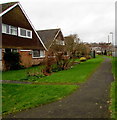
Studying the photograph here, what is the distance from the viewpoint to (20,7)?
66.9 feet

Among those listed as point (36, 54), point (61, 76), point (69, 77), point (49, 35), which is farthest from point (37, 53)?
point (69, 77)

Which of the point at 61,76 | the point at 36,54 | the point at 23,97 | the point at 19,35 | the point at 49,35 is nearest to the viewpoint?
the point at 23,97

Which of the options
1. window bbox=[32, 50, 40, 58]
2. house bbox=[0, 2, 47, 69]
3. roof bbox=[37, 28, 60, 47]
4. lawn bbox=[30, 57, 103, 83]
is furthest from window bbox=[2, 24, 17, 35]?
roof bbox=[37, 28, 60, 47]

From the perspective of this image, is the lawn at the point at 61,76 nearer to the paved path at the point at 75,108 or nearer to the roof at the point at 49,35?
the paved path at the point at 75,108

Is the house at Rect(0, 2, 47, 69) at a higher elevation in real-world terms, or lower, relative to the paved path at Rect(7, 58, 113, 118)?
higher

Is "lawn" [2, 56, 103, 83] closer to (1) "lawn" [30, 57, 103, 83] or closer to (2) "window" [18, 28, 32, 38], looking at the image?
(1) "lawn" [30, 57, 103, 83]

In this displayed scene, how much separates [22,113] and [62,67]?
1207cm

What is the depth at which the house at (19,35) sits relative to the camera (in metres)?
17.8

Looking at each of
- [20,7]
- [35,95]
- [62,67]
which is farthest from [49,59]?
[20,7]

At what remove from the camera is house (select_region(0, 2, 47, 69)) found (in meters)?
17.8

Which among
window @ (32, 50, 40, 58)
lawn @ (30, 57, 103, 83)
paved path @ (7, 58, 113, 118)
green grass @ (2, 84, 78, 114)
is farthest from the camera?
window @ (32, 50, 40, 58)

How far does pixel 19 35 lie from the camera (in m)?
19.9

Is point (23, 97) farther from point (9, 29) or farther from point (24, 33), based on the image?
point (24, 33)

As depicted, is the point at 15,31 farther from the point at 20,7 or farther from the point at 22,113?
the point at 22,113
